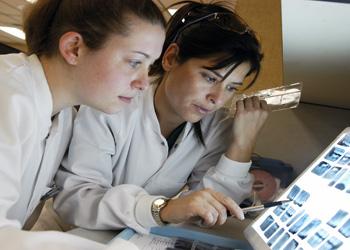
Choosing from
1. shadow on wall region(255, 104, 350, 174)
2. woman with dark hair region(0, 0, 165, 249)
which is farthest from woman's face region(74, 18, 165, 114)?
shadow on wall region(255, 104, 350, 174)

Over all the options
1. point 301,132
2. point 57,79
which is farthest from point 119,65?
point 301,132

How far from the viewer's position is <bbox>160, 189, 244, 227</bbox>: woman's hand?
2.26 ft

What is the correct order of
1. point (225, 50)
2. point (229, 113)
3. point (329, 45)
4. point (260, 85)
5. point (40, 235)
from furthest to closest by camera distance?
point (260, 85) < point (229, 113) < point (225, 50) < point (329, 45) < point (40, 235)

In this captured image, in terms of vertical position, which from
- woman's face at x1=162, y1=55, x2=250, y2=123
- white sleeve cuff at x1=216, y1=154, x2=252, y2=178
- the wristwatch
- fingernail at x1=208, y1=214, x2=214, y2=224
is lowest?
the wristwatch

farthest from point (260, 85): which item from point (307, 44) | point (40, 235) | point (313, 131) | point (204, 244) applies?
point (40, 235)

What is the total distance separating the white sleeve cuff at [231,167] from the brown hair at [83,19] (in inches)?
14.0

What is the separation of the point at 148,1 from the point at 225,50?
20 cm

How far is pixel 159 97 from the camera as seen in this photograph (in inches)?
38.0

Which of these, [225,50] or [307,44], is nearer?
[307,44]

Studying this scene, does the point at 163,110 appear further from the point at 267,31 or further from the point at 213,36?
the point at 267,31

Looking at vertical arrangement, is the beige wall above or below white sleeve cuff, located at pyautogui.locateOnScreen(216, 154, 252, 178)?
above

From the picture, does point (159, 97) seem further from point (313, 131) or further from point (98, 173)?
point (313, 131)

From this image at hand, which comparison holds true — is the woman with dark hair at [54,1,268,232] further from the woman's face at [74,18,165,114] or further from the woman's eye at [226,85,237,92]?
the woman's face at [74,18,165,114]

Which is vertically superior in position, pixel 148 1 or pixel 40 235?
pixel 148 1
